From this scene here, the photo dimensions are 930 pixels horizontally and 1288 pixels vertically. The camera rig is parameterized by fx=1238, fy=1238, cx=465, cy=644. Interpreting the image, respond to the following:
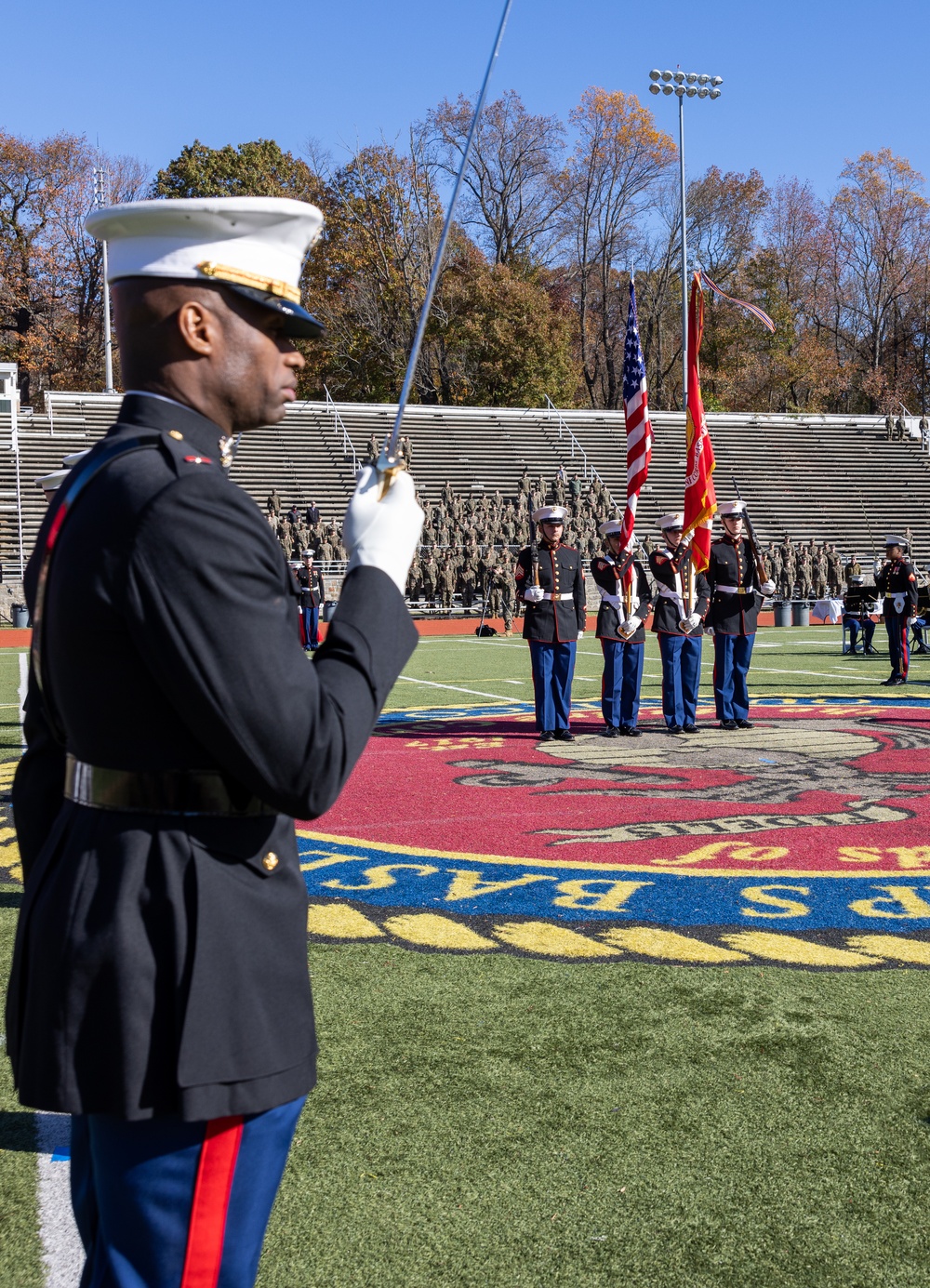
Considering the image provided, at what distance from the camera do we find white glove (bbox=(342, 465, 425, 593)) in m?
1.60

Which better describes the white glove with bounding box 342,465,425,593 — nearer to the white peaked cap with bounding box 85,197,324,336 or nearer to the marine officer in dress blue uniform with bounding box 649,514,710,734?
the white peaked cap with bounding box 85,197,324,336

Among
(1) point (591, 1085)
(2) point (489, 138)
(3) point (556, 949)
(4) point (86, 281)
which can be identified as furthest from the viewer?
(2) point (489, 138)

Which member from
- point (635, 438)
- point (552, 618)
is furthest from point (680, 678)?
point (635, 438)

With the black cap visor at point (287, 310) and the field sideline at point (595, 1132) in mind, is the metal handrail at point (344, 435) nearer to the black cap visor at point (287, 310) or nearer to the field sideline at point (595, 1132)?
the field sideline at point (595, 1132)

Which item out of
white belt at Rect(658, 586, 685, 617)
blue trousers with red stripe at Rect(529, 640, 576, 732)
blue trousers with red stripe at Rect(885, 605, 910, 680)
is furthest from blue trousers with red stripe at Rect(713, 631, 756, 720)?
blue trousers with red stripe at Rect(885, 605, 910, 680)

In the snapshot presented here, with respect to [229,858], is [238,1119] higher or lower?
lower

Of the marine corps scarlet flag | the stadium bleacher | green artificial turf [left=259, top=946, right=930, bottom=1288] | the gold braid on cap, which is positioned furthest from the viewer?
the stadium bleacher

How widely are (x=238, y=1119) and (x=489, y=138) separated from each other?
172 feet

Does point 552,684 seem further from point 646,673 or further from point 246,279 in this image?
point 246,279

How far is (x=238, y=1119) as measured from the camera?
147cm

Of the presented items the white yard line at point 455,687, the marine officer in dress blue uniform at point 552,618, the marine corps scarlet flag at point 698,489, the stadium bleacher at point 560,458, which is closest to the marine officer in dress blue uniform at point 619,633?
the marine officer in dress blue uniform at point 552,618

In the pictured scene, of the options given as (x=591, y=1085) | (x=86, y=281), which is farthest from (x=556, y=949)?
(x=86, y=281)

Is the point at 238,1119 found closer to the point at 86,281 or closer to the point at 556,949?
the point at 556,949

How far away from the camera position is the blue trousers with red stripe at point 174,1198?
143 cm
